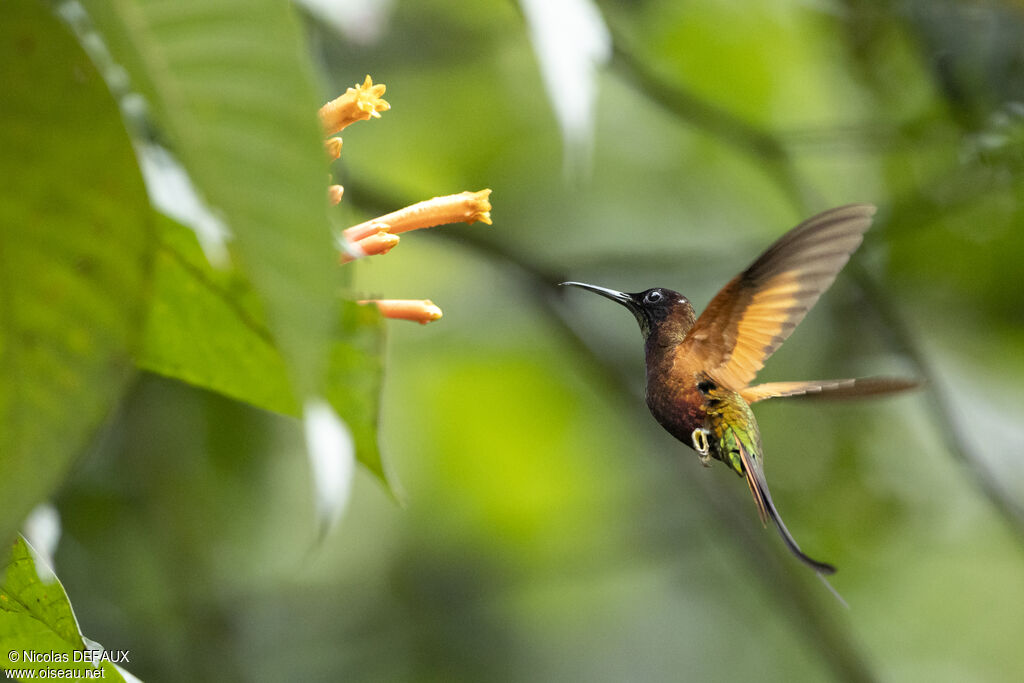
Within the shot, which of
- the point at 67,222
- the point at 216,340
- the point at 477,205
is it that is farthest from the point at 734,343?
the point at 67,222

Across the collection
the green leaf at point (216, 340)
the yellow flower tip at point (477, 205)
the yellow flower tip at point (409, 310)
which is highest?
the yellow flower tip at point (477, 205)

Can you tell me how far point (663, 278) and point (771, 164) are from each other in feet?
1.17

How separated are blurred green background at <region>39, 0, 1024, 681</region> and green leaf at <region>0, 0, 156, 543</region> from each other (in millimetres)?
1507

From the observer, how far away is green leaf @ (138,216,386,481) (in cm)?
52

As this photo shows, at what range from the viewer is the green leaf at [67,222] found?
391 mm

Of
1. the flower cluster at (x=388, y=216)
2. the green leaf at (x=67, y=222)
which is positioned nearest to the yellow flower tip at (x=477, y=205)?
the flower cluster at (x=388, y=216)

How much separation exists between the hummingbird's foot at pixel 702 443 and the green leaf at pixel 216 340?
539mm

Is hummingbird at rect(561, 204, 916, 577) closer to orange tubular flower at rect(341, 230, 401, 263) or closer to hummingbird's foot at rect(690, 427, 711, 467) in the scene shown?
hummingbird's foot at rect(690, 427, 711, 467)

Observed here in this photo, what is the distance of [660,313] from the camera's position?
42.9 inches

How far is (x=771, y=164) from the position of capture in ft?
6.37

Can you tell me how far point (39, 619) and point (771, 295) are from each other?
0.73 m

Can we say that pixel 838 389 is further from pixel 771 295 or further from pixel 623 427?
pixel 623 427

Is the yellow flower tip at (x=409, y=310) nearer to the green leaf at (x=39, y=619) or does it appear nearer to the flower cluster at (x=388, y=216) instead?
the flower cluster at (x=388, y=216)

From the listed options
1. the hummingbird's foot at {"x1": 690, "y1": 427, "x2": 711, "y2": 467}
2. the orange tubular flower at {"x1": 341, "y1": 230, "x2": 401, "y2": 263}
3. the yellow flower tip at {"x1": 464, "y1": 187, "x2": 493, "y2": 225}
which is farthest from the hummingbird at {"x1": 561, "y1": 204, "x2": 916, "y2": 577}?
the orange tubular flower at {"x1": 341, "y1": 230, "x2": 401, "y2": 263}
